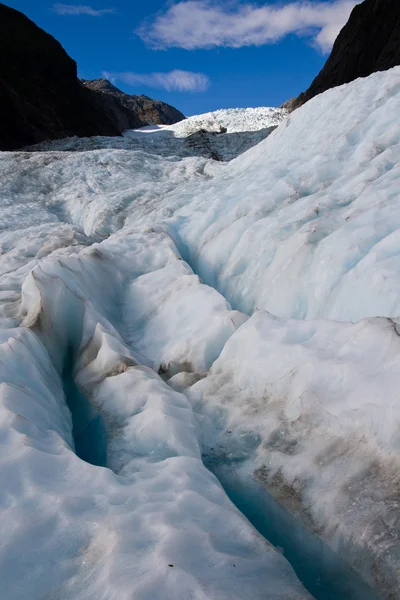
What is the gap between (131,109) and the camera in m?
52.0

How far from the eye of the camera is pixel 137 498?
94.9 inches

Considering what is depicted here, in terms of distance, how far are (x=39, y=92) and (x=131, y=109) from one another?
1846cm

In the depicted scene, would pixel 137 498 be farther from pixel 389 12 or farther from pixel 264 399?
pixel 389 12

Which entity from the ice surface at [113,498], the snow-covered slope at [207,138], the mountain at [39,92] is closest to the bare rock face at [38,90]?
the mountain at [39,92]

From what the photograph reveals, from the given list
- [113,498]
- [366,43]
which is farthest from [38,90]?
[113,498]

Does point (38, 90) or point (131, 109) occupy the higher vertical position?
point (131, 109)

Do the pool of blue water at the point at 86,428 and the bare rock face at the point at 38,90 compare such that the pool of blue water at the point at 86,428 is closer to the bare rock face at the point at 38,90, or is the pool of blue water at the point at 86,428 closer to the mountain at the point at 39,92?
the mountain at the point at 39,92

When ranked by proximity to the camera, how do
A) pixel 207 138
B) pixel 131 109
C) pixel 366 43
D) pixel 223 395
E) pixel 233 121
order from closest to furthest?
pixel 223 395, pixel 207 138, pixel 233 121, pixel 366 43, pixel 131 109

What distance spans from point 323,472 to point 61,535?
1.31m

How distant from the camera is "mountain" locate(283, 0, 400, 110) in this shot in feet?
107

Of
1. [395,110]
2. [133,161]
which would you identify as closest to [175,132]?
[133,161]

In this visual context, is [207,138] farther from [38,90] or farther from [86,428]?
[86,428]

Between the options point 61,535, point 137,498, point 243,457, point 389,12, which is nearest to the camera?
point 61,535

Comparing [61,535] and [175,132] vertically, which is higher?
[175,132]
